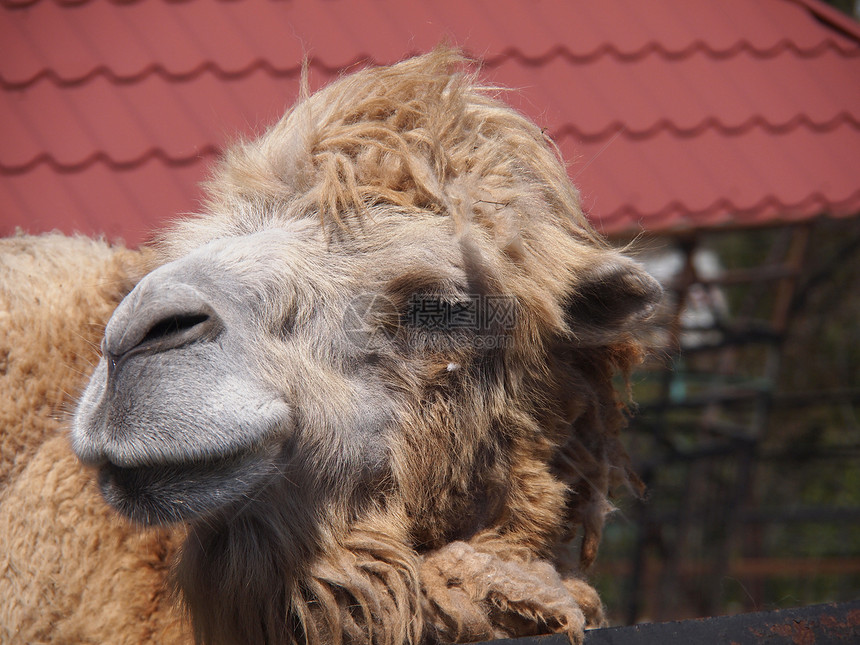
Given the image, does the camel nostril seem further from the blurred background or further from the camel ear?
the blurred background

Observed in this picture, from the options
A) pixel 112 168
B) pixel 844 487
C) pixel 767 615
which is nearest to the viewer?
pixel 767 615

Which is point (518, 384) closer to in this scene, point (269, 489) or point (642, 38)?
point (269, 489)

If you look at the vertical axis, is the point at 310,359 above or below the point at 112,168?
below

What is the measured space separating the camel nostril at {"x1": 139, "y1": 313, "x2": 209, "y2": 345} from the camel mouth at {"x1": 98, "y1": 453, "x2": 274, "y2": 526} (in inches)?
10.5

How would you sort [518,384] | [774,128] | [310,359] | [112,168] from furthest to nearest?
[774,128], [112,168], [518,384], [310,359]

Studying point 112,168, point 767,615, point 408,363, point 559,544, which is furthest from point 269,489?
point 112,168

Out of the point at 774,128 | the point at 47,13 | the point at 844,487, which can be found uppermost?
the point at 47,13

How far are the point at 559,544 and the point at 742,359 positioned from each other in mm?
8942

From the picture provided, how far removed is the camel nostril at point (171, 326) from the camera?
1.58 meters

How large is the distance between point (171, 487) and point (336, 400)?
1.38ft

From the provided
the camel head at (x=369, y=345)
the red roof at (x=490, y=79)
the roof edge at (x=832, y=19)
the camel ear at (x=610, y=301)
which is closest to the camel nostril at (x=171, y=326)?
the camel head at (x=369, y=345)

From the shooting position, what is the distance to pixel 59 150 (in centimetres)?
434

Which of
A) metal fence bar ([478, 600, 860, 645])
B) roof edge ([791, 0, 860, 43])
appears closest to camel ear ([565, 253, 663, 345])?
metal fence bar ([478, 600, 860, 645])

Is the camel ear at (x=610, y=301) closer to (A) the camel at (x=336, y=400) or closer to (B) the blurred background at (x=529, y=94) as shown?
(A) the camel at (x=336, y=400)
